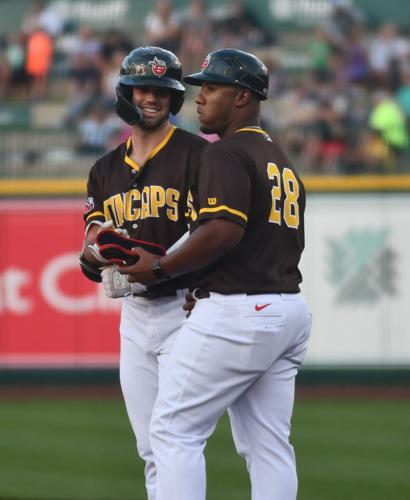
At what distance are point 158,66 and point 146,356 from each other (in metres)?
1.19

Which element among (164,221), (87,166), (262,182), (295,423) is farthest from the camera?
(87,166)

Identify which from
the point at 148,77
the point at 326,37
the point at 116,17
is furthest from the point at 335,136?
the point at 148,77

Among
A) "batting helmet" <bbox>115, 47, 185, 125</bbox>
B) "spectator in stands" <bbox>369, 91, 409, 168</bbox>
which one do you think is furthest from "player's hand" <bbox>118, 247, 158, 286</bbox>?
"spectator in stands" <bbox>369, 91, 409, 168</bbox>

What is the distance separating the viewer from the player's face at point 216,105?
4.21 metres

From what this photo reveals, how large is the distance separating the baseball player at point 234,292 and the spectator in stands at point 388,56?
9.15 metres

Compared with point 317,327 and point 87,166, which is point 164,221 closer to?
point 317,327

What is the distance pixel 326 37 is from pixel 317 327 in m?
4.23

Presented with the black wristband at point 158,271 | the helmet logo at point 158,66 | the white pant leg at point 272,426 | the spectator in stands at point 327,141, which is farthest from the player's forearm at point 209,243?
the spectator in stands at point 327,141

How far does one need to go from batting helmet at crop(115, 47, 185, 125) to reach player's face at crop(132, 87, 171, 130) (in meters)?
0.03

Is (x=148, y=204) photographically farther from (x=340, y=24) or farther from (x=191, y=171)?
(x=340, y=24)

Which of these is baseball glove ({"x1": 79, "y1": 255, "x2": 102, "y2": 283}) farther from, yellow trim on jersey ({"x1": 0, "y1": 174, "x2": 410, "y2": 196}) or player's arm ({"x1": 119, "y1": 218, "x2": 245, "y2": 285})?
yellow trim on jersey ({"x1": 0, "y1": 174, "x2": 410, "y2": 196})

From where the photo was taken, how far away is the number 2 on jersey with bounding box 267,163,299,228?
4.13 metres

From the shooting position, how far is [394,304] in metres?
10.9

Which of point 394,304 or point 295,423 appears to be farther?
point 394,304
